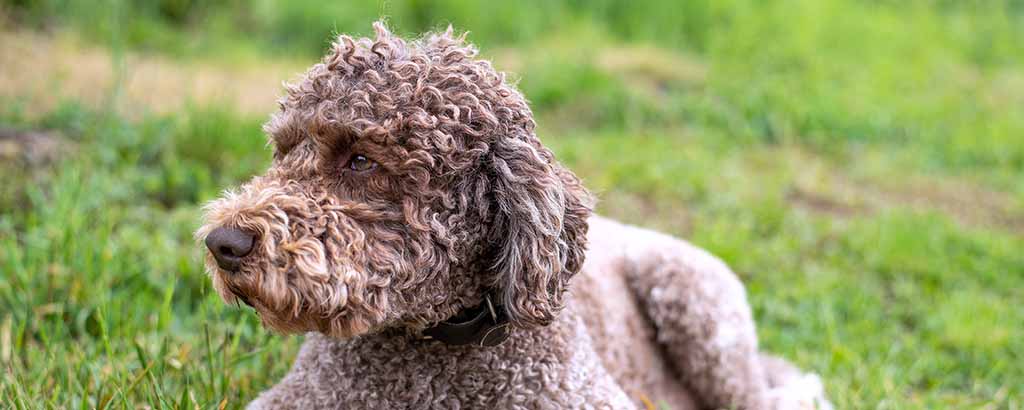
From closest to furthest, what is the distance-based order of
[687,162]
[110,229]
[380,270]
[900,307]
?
[380,270] < [110,229] < [900,307] < [687,162]

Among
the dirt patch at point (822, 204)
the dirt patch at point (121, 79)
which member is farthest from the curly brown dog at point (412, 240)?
the dirt patch at point (822, 204)

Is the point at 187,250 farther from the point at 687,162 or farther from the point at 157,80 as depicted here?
the point at 687,162

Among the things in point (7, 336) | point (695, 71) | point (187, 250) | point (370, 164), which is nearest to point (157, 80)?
point (187, 250)

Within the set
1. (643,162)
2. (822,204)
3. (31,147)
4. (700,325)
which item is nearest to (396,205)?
(700,325)

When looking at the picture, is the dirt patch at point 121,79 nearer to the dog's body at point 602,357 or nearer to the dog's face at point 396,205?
the dog's body at point 602,357

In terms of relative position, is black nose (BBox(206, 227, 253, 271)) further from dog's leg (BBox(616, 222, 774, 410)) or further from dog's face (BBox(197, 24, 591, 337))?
dog's leg (BBox(616, 222, 774, 410))

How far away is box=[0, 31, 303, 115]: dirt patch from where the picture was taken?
18.5ft

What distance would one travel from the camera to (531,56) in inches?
301

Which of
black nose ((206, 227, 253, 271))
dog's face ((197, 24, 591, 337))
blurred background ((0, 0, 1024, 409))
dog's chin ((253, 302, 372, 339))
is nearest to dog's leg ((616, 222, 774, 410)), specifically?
blurred background ((0, 0, 1024, 409))

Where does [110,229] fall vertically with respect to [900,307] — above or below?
above

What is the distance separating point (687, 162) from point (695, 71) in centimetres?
172

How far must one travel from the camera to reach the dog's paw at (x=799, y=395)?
345 centimetres

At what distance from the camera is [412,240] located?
92.0 inches

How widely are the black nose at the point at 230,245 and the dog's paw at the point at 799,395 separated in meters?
2.07
